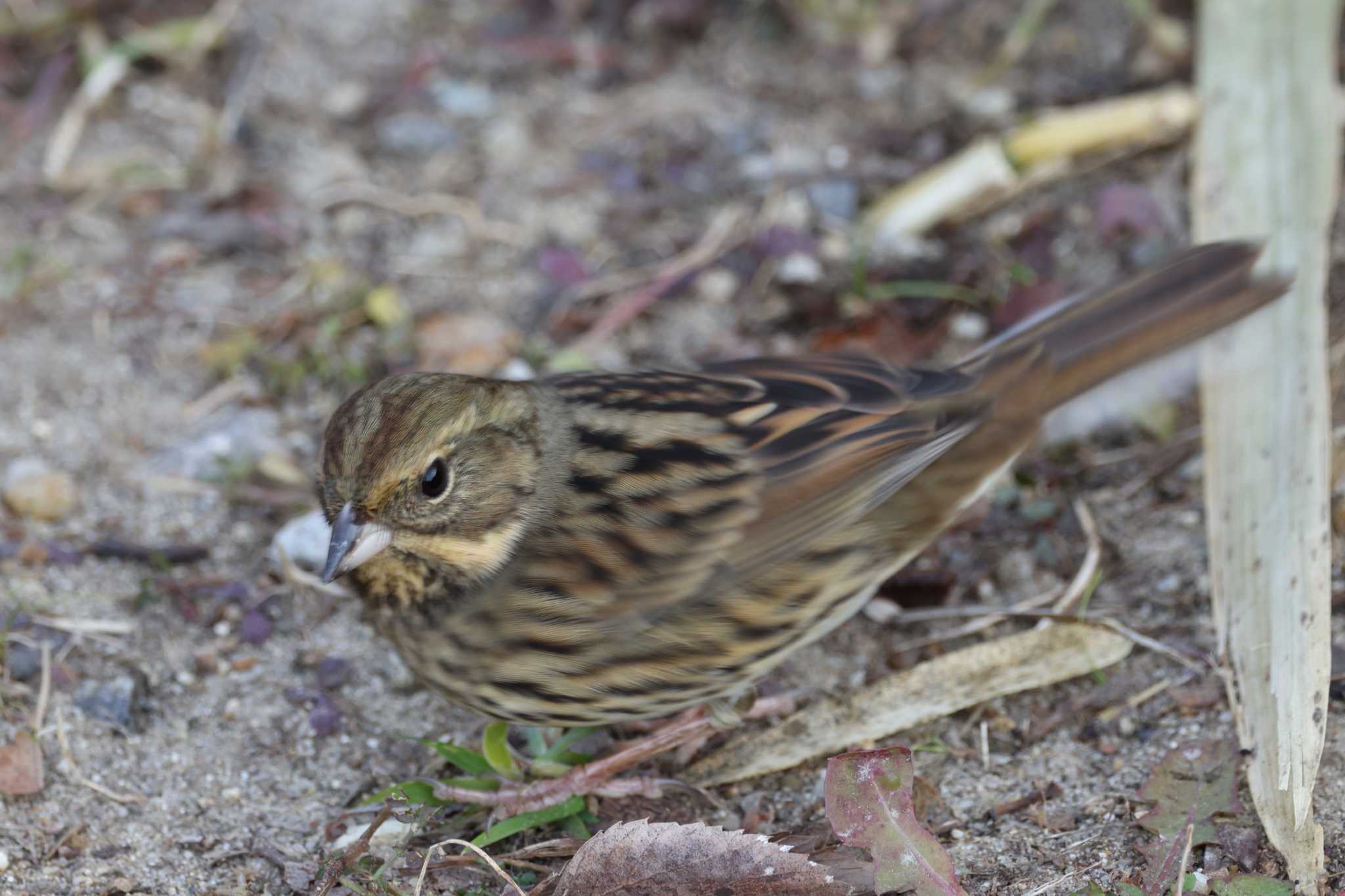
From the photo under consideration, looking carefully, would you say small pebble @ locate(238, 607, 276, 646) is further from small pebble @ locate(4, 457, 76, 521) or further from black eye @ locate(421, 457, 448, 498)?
black eye @ locate(421, 457, 448, 498)

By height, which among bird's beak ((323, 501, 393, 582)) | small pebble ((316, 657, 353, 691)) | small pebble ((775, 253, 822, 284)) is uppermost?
bird's beak ((323, 501, 393, 582))

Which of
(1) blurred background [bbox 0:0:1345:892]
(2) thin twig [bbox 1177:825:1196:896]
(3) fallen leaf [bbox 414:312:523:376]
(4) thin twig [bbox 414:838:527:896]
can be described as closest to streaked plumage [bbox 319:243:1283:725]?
(4) thin twig [bbox 414:838:527:896]

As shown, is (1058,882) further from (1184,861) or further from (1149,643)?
(1149,643)

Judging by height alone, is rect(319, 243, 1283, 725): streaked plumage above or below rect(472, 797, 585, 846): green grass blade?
above

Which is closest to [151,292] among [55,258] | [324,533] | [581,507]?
A: [55,258]

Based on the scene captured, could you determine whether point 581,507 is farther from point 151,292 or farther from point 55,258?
point 55,258
